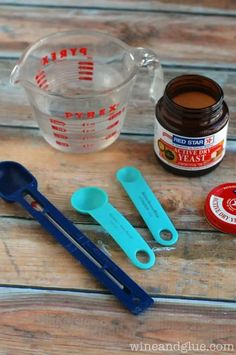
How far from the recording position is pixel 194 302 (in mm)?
682

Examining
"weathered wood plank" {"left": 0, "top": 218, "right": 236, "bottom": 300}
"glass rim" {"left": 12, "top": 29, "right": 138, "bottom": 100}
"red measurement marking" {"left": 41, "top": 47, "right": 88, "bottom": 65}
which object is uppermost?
"glass rim" {"left": 12, "top": 29, "right": 138, "bottom": 100}

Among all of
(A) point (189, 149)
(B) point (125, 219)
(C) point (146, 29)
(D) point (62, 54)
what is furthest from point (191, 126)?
(C) point (146, 29)

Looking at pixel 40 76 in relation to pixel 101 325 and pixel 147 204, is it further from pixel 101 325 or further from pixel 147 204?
pixel 101 325

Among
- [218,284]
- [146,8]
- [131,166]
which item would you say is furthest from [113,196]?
[146,8]

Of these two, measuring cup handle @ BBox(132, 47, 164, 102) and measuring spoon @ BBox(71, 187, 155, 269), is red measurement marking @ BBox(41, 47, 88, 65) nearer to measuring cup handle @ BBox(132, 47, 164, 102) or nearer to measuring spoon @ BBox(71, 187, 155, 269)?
measuring cup handle @ BBox(132, 47, 164, 102)

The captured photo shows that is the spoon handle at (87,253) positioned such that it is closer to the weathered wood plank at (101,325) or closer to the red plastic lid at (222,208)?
the weathered wood plank at (101,325)

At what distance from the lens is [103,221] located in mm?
749

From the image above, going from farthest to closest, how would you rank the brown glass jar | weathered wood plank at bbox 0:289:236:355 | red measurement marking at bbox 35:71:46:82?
red measurement marking at bbox 35:71:46:82 → the brown glass jar → weathered wood plank at bbox 0:289:236:355

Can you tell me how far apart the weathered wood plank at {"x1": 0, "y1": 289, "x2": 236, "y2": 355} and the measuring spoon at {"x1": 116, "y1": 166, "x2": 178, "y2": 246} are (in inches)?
3.7

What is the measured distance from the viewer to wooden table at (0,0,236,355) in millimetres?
654

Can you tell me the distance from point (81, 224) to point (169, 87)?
0.66 feet

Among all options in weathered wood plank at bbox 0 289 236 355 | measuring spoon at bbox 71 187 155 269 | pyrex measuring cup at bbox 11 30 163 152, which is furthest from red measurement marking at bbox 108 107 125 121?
weathered wood plank at bbox 0 289 236 355

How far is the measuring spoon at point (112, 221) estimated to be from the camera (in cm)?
72

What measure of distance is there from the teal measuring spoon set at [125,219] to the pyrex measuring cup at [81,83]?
0.25 feet
